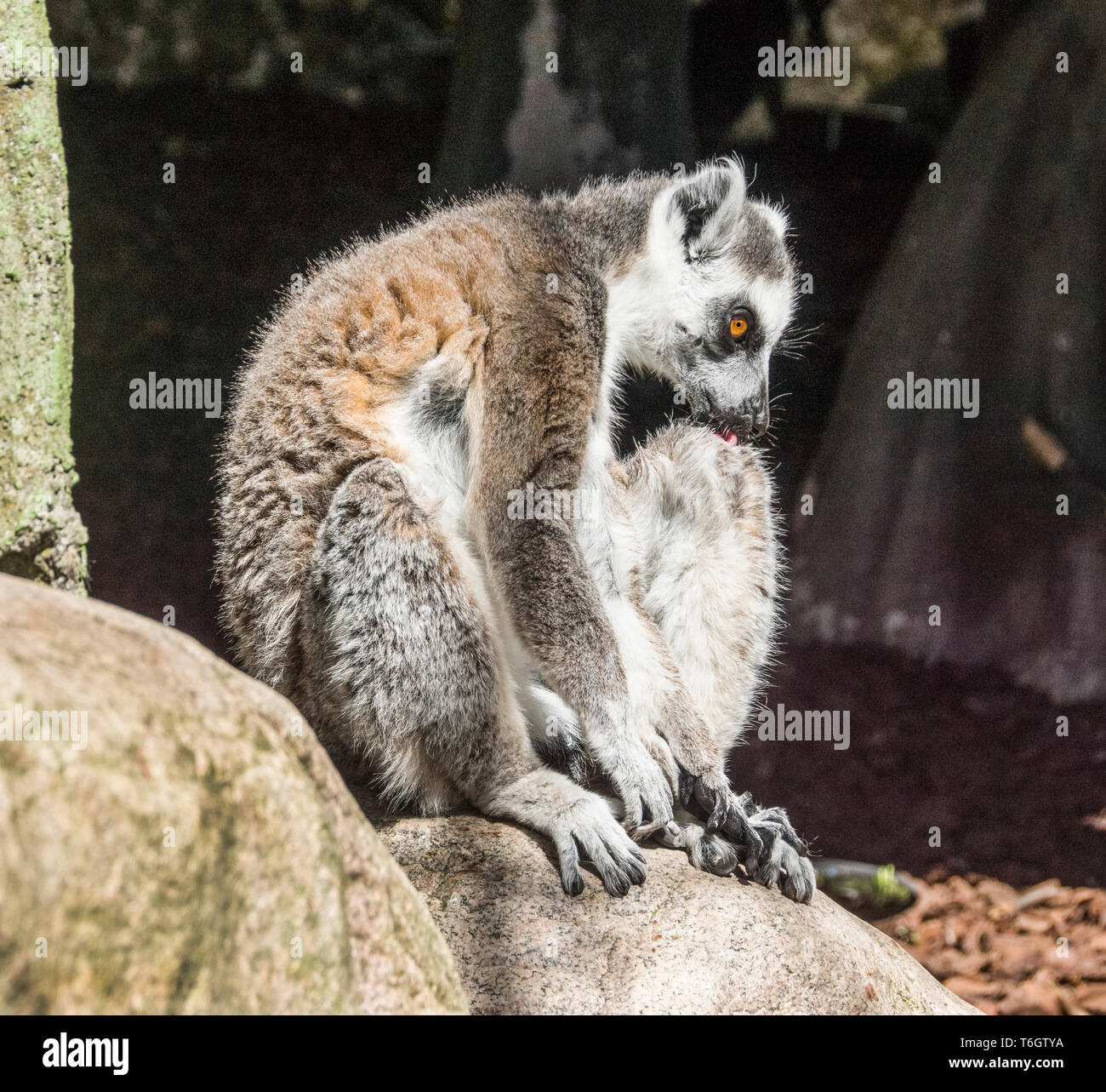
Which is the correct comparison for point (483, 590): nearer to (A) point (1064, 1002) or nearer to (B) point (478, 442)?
(B) point (478, 442)

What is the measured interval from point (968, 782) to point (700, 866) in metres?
3.94

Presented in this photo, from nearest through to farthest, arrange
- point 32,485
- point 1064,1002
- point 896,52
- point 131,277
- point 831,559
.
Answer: point 32,485
point 1064,1002
point 831,559
point 131,277
point 896,52

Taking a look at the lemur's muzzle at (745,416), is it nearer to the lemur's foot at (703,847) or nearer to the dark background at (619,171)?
the lemur's foot at (703,847)

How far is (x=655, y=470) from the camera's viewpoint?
13.6 feet

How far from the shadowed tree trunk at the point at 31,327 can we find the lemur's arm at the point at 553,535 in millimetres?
1485

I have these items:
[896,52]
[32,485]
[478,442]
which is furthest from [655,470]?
[896,52]

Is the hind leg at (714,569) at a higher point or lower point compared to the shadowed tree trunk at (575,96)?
A: lower

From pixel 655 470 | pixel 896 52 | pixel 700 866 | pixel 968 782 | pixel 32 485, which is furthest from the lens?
pixel 896 52

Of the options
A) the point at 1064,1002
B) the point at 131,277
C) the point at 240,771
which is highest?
the point at 131,277

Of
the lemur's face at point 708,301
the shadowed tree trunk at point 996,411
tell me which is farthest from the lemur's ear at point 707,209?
the shadowed tree trunk at point 996,411

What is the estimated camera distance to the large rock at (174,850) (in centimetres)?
179

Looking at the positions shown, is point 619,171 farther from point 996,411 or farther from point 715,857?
point 715,857

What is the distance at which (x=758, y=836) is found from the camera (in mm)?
3449

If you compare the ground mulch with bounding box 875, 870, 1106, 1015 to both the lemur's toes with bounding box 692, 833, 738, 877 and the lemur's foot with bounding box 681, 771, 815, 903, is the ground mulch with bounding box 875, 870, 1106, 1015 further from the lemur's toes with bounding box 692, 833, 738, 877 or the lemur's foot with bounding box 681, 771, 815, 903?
the lemur's toes with bounding box 692, 833, 738, 877
